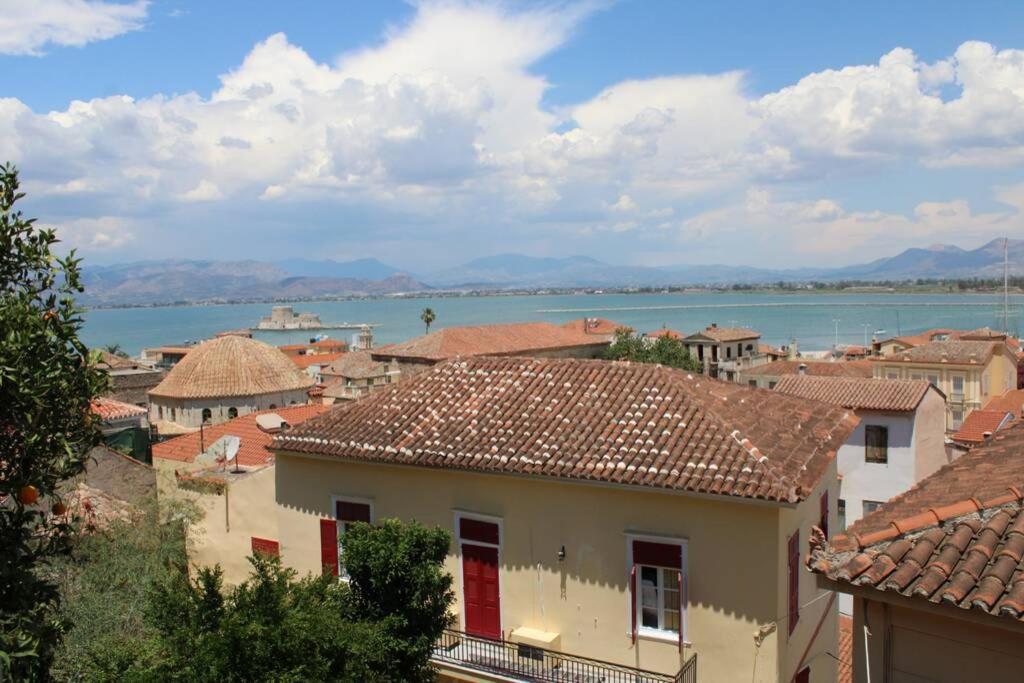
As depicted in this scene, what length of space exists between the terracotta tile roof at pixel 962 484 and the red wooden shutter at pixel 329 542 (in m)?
10.7

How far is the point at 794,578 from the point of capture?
41.6 ft

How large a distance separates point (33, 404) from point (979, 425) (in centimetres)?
3697

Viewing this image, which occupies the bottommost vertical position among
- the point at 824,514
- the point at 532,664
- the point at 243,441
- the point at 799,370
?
the point at 532,664

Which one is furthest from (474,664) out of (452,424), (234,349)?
(234,349)

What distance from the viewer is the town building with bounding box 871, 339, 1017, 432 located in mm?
54781

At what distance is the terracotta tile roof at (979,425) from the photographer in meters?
33.7

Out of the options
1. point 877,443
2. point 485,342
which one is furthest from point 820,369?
point 877,443

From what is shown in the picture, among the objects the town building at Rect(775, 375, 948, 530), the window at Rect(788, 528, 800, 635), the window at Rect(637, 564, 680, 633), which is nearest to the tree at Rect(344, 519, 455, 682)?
the window at Rect(637, 564, 680, 633)

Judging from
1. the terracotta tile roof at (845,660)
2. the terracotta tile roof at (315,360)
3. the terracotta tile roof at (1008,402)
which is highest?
the terracotta tile roof at (315,360)

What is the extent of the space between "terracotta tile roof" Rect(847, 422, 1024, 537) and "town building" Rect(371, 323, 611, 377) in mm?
48328

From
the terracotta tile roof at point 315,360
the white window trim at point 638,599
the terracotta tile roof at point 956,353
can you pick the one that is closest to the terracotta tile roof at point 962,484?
the white window trim at point 638,599

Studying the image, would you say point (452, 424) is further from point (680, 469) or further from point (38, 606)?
point (38, 606)

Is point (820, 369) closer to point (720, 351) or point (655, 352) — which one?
point (655, 352)

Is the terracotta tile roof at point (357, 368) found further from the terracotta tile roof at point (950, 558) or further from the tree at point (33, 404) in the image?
the terracotta tile roof at point (950, 558)
